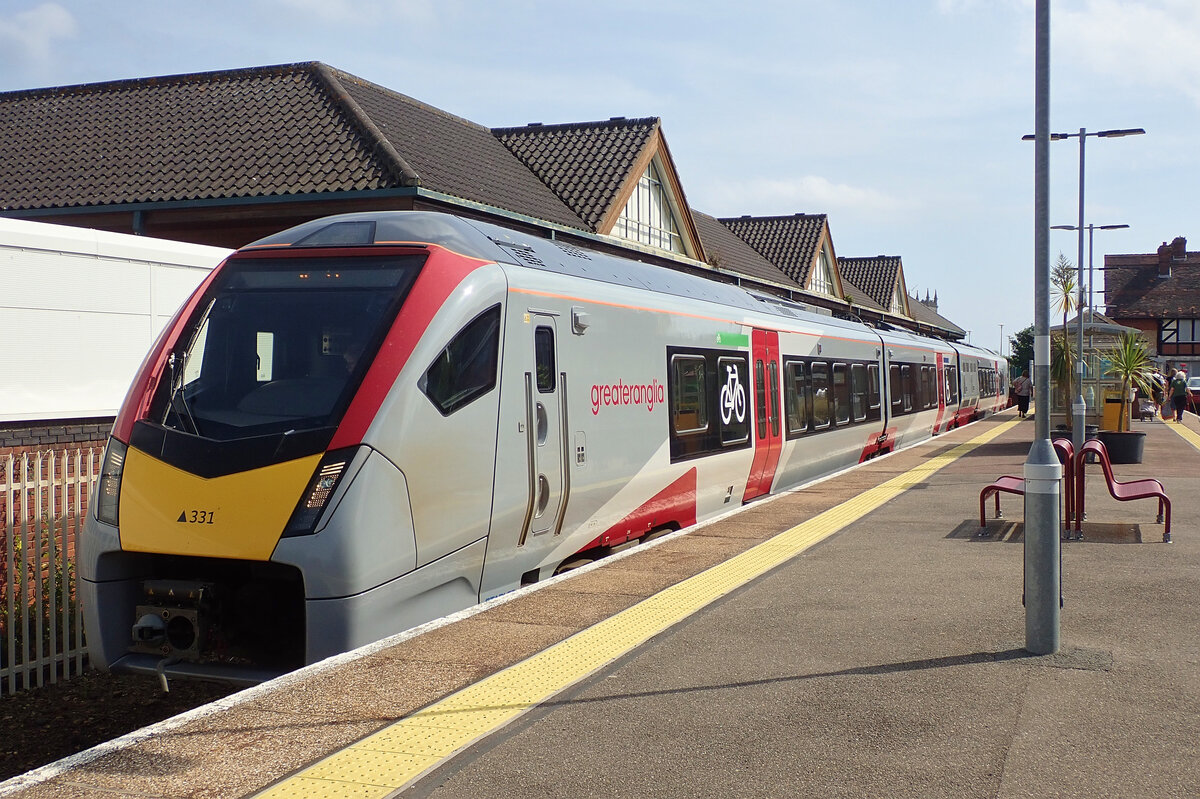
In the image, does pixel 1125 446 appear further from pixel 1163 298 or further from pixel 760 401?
pixel 1163 298

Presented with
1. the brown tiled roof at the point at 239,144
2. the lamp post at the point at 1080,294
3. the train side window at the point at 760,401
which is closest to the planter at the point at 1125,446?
the lamp post at the point at 1080,294

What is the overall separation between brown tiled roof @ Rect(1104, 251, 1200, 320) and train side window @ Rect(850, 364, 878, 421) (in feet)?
211

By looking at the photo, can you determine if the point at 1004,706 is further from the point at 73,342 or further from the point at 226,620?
the point at 73,342

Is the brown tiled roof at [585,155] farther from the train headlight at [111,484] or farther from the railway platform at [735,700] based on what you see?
the train headlight at [111,484]

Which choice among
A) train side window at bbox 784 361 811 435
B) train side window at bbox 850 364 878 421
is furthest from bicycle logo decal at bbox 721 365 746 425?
train side window at bbox 850 364 878 421

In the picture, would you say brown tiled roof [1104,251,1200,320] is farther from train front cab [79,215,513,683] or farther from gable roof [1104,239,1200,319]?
train front cab [79,215,513,683]

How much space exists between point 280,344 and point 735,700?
3595 millimetres

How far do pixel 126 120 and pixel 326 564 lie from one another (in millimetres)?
18175

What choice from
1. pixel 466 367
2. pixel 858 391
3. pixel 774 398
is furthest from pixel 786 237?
pixel 466 367

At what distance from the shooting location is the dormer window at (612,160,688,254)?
84.9ft

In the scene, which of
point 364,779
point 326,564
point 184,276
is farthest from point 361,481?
point 184,276

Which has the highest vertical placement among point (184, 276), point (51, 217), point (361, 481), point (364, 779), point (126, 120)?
point (126, 120)

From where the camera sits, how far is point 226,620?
21.7ft

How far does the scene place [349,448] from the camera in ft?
20.8
